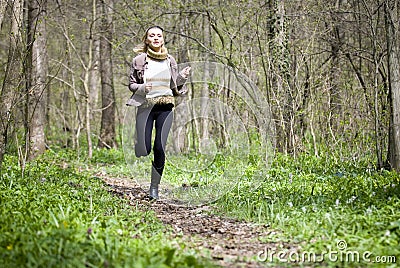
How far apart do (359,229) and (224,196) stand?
290cm

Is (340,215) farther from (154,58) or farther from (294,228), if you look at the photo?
(154,58)

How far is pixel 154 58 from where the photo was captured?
7547 mm

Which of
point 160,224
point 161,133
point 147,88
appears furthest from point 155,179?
point 160,224

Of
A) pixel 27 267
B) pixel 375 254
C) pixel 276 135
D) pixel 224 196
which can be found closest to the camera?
pixel 27 267

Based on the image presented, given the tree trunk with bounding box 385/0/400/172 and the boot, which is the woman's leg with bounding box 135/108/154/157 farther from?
the tree trunk with bounding box 385/0/400/172

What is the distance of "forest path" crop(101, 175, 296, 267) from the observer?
440 cm

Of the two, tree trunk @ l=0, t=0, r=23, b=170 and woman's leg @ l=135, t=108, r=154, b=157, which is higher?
tree trunk @ l=0, t=0, r=23, b=170

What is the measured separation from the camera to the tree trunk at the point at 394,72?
313 inches

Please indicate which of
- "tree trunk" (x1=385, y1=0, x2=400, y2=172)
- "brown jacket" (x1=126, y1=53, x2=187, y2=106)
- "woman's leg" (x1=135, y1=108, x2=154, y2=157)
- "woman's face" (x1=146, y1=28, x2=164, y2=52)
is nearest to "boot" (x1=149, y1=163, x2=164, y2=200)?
"woman's leg" (x1=135, y1=108, x2=154, y2=157)

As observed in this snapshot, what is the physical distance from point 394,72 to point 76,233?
18.5 ft

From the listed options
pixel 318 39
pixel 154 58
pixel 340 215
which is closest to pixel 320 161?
pixel 318 39

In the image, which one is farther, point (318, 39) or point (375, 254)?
point (318, 39)

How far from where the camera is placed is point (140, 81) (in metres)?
7.55

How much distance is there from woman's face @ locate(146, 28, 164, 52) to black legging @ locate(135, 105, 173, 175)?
82 centimetres
